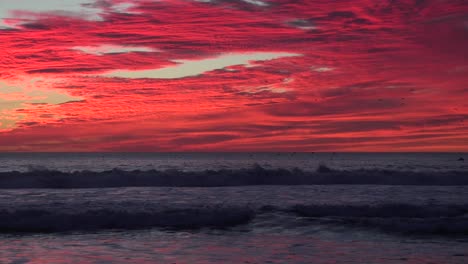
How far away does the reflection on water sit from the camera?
40.5ft

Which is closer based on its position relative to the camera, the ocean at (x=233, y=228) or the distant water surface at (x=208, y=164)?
the ocean at (x=233, y=228)

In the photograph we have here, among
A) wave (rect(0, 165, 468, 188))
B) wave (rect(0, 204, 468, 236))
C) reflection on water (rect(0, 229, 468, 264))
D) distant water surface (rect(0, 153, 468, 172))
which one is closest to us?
reflection on water (rect(0, 229, 468, 264))

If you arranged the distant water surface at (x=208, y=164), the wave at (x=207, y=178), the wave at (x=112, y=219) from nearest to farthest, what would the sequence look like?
the wave at (x=112, y=219)
the wave at (x=207, y=178)
the distant water surface at (x=208, y=164)

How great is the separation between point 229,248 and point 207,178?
2385cm

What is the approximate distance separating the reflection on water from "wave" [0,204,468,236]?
1263mm

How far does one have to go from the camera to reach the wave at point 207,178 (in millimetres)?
35688

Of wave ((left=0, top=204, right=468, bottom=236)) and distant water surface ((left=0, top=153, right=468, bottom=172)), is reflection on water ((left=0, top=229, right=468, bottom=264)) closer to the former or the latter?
wave ((left=0, top=204, right=468, bottom=236))

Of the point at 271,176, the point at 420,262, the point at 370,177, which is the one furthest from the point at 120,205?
the point at 370,177

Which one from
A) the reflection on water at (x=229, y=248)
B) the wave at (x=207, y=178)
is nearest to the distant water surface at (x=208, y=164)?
the wave at (x=207, y=178)

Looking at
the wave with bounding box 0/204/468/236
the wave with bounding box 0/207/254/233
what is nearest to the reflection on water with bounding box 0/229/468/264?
the wave with bounding box 0/204/468/236

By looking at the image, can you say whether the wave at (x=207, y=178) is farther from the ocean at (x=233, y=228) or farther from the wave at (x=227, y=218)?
the wave at (x=227, y=218)

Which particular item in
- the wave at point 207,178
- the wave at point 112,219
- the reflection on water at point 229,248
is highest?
the wave at point 207,178

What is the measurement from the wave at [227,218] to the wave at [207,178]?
52.5 feet

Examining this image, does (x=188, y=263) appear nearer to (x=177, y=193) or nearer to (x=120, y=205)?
(x=120, y=205)
